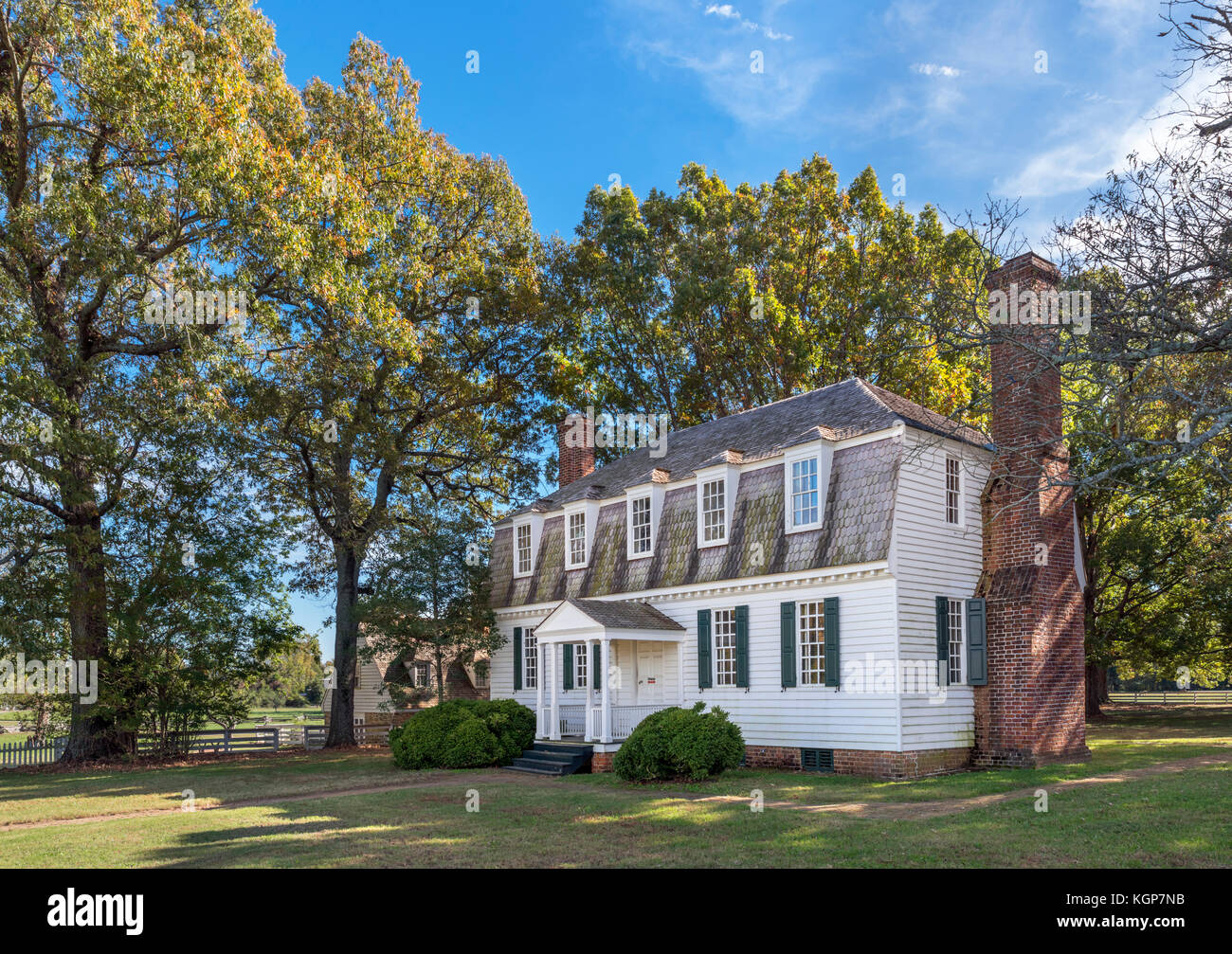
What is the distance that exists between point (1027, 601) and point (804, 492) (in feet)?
15.4

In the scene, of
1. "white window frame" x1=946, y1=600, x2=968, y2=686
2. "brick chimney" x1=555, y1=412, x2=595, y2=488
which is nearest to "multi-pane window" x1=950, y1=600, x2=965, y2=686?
"white window frame" x1=946, y1=600, x2=968, y2=686

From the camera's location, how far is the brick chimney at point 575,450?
95.0 feet

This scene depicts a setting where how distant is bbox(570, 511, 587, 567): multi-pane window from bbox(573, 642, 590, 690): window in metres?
2.18

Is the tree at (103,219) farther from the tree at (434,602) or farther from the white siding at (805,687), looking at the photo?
the white siding at (805,687)

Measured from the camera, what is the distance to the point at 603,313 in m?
35.6

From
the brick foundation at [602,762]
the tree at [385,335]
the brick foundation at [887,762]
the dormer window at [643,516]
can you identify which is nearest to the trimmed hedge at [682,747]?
the brick foundation at [887,762]

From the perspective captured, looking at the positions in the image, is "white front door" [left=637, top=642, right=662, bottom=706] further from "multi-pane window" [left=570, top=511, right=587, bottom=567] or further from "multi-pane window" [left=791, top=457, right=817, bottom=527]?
"multi-pane window" [left=791, top=457, right=817, bottom=527]

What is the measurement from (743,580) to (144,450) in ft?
53.3

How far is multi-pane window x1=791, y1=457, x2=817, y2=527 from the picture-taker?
18219 millimetres

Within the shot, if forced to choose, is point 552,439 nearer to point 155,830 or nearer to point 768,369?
point 768,369

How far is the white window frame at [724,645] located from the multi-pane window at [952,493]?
4.82 metres

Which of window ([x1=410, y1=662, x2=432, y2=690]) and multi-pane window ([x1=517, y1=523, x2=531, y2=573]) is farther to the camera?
window ([x1=410, y1=662, x2=432, y2=690])

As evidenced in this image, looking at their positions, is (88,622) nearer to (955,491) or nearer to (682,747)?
(682,747)
